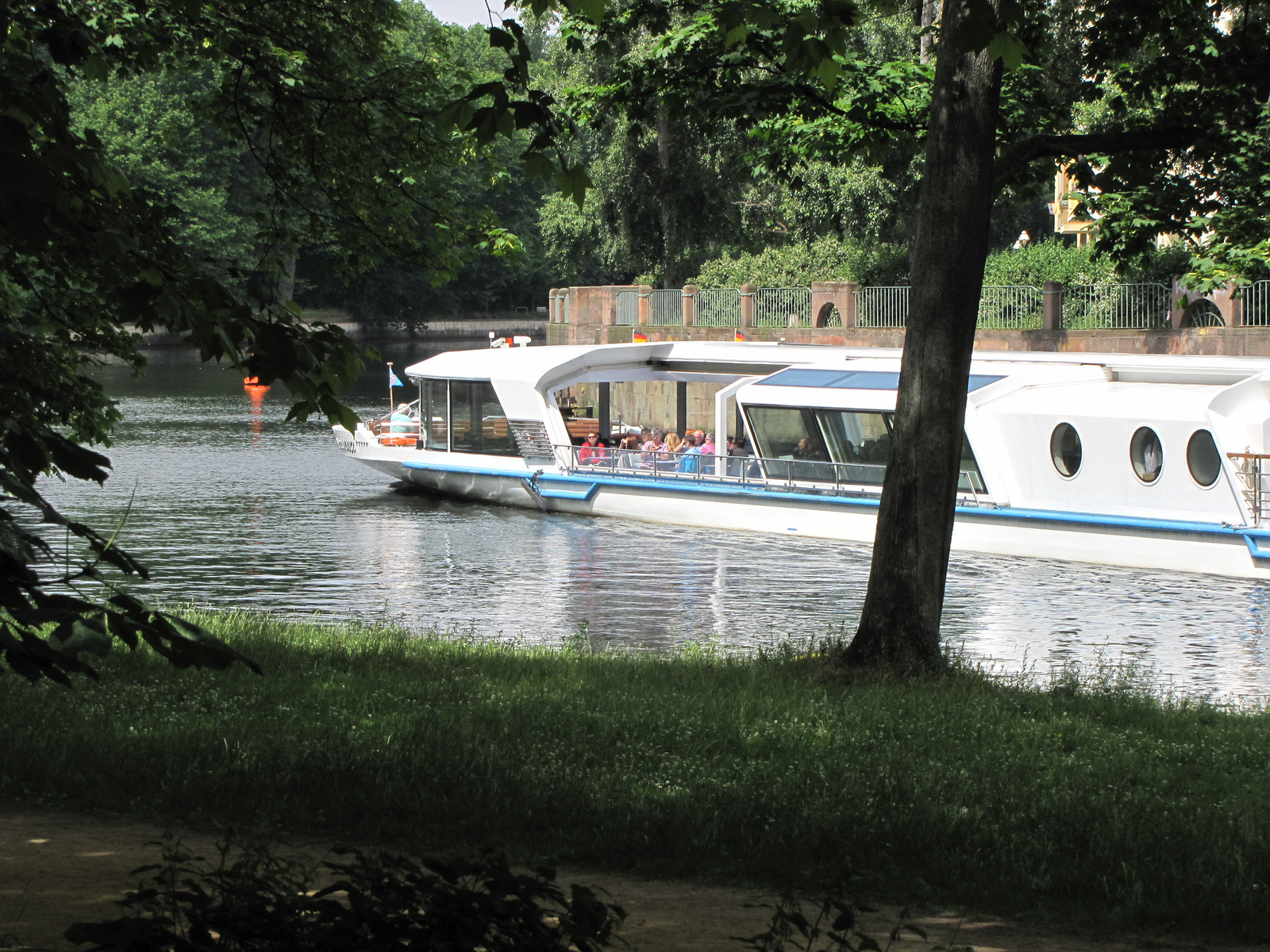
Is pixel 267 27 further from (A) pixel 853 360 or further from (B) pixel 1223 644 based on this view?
(A) pixel 853 360

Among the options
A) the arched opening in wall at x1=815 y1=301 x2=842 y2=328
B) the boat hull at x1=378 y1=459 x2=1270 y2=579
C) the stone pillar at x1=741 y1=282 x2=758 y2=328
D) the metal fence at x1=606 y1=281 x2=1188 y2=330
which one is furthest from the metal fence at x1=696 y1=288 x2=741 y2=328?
the boat hull at x1=378 y1=459 x2=1270 y2=579

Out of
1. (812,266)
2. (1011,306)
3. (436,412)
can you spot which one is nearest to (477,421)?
(436,412)

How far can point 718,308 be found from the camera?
48750 millimetres

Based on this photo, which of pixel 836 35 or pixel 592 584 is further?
pixel 592 584

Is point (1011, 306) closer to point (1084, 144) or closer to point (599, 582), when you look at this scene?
point (599, 582)

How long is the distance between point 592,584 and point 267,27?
13226mm

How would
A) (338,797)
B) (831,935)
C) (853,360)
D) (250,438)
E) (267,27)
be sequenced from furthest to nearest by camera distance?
1. (250,438)
2. (853,360)
3. (267,27)
4. (338,797)
5. (831,935)

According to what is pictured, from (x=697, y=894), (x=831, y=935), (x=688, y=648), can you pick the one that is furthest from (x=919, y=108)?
(x=831, y=935)

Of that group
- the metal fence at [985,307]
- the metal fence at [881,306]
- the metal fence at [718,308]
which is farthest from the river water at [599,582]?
the metal fence at [718,308]

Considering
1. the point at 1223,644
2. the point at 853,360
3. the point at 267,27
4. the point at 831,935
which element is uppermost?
the point at 267,27

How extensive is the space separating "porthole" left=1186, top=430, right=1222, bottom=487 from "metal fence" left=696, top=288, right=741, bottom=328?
2536cm

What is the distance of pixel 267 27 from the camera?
1106cm

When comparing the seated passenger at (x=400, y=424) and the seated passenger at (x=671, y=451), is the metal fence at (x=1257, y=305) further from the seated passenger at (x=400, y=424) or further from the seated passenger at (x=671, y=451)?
the seated passenger at (x=400, y=424)

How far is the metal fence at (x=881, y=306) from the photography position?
42.7 meters
